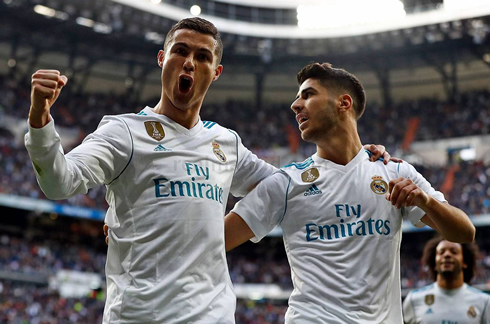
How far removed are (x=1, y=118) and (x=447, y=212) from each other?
2732 centimetres

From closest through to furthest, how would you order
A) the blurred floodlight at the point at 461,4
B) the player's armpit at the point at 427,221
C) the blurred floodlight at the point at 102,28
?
the player's armpit at the point at 427,221, the blurred floodlight at the point at 461,4, the blurred floodlight at the point at 102,28

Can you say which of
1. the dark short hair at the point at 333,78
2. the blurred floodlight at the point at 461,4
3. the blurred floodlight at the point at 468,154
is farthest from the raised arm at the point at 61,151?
the blurred floodlight at the point at 468,154

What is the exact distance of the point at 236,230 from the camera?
3680mm

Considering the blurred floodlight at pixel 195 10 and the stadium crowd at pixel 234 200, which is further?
the blurred floodlight at pixel 195 10

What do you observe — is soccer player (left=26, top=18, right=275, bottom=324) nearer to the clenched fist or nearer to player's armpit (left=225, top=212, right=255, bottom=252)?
the clenched fist

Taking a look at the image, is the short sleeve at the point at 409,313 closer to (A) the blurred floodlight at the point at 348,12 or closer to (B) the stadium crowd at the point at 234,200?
(B) the stadium crowd at the point at 234,200

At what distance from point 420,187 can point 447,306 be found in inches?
110

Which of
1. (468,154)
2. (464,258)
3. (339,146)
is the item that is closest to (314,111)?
(339,146)

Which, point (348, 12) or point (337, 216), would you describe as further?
point (348, 12)

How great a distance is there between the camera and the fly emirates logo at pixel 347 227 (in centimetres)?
351

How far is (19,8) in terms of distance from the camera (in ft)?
85.9

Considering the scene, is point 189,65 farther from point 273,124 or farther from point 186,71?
point 273,124

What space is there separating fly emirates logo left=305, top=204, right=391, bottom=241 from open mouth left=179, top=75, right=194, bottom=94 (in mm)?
1140

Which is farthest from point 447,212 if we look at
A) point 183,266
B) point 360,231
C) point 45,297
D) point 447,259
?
point 45,297
